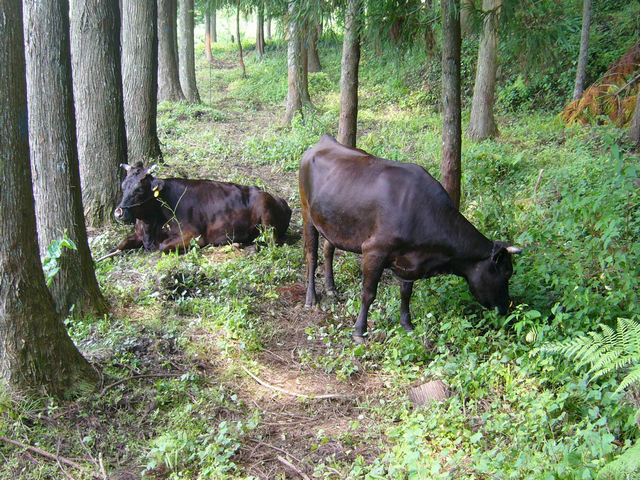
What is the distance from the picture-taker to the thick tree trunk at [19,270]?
379 cm

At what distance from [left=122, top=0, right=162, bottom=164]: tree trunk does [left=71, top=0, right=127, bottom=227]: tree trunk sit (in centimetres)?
157

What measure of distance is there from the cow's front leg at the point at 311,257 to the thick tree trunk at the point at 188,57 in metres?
12.3

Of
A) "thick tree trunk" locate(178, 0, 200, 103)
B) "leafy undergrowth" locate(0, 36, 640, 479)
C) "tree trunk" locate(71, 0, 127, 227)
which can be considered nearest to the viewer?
"leafy undergrowth" locate(0, 36, 640, 479)

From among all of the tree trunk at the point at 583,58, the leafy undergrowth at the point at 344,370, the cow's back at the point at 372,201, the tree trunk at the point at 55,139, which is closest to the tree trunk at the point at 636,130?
the leafy undergrowth at the point at 344,370

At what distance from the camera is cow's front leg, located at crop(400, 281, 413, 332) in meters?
6.04

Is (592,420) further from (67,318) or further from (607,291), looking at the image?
(67,318)

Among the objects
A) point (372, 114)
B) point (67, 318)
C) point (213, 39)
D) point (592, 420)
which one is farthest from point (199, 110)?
point (213, 39)

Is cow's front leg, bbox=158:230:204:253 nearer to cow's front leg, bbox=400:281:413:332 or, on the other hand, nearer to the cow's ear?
the cow's ear

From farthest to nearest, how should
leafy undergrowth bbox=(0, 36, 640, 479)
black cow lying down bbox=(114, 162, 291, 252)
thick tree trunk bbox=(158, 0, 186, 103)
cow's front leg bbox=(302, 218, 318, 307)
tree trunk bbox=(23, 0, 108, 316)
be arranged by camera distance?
thick tree trunk bbox=(158, 0, 186, 103) < black cow lying down bbox=(114, 162, 291, 252) < cow's front leg bbox=(302, 218, 318, 307) < tree trunk bbox=(23, 0, 108, 316) < leafy undergrowth bbox=(0, 36, 640, 479)

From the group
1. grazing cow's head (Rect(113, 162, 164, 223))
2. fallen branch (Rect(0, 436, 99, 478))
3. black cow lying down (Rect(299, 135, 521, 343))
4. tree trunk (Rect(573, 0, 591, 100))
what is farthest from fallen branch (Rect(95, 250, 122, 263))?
tree trunk (Rect(573, 0, 591, 100))

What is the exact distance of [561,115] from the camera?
14.1 meters

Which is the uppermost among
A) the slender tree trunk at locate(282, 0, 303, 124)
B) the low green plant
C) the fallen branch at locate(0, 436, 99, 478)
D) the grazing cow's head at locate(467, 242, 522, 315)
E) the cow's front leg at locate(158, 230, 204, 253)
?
the slender tree trunk at locate(282, 0, 303, 124)

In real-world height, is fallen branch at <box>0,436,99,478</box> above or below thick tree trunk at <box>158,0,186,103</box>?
below

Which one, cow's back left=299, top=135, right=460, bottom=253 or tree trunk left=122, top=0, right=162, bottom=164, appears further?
tree trunk left=122, top=0, right=162, bottom=164
